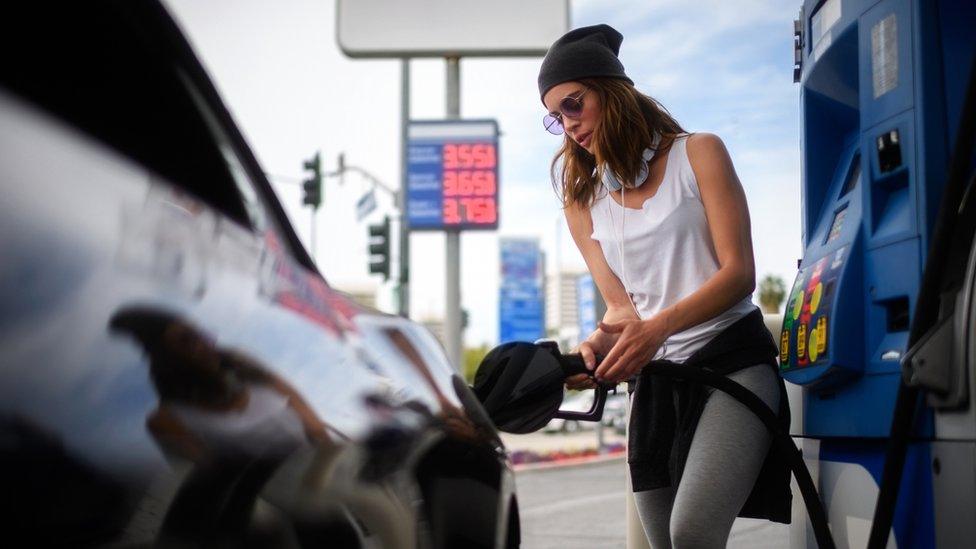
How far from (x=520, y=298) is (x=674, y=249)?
24.0 meters

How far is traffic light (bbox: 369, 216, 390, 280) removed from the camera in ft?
53.0

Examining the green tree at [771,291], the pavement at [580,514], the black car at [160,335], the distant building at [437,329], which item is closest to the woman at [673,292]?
the distant building at [437,329]

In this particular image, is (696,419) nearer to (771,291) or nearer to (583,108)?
(583,108)

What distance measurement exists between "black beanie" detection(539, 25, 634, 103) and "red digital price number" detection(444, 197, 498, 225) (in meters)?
11.1

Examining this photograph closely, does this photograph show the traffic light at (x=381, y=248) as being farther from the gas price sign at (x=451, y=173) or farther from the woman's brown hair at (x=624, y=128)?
the woman's brown hair at (x=624, y=128)

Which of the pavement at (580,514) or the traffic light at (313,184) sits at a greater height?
the traffic light at (313,184)

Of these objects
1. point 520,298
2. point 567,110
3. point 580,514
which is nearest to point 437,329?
point 520,298

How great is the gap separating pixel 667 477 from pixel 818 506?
1.03ft

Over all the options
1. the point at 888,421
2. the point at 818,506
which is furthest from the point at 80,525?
the point at 818,506

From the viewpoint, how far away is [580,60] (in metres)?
2.08

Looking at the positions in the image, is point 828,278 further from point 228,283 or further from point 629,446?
point 228,283

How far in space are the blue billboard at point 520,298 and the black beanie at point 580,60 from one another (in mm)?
22903

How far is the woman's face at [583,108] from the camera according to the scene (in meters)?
2.11

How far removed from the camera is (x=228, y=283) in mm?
755
